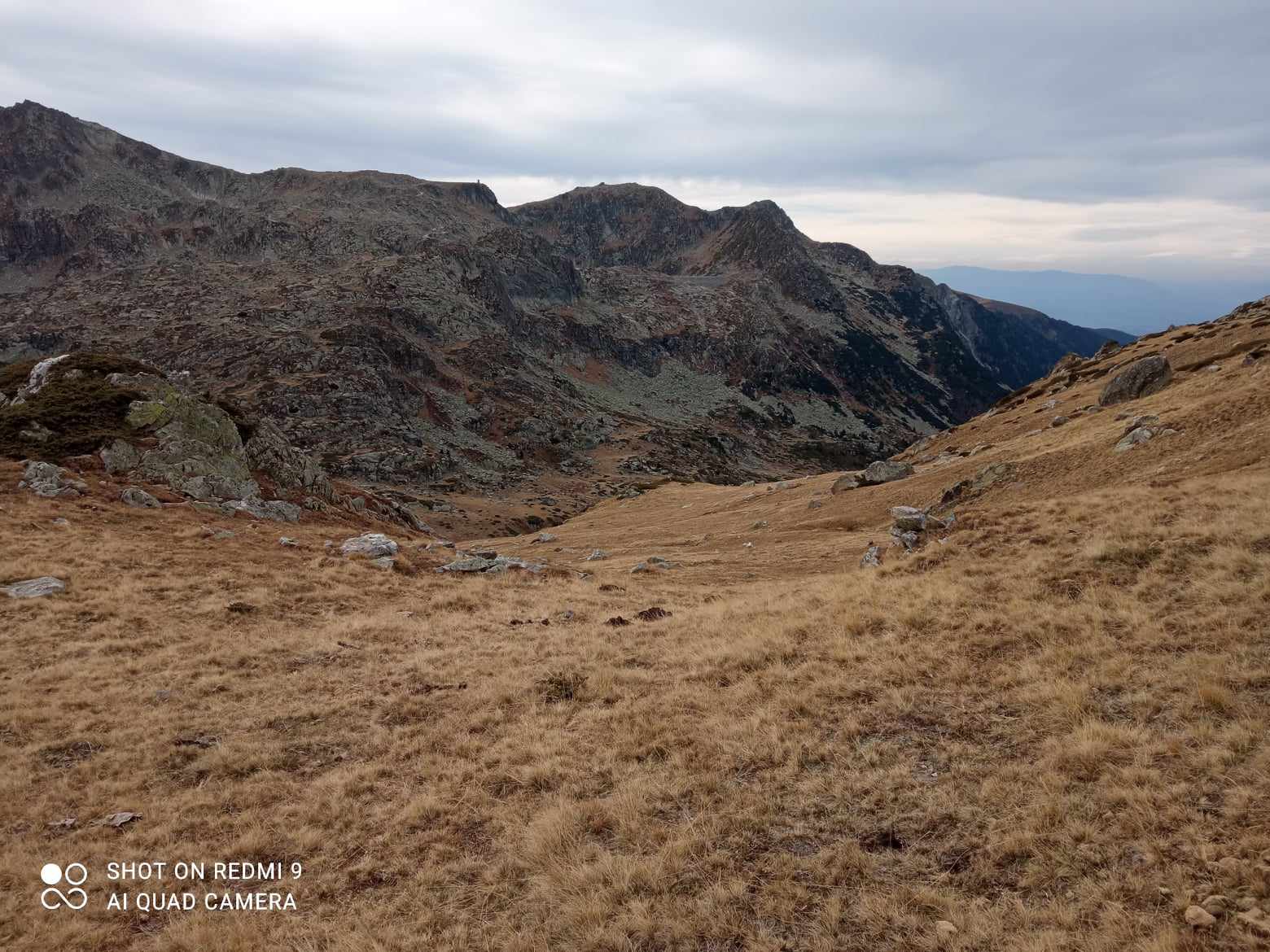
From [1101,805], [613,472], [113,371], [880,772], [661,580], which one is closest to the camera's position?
[1101,805]

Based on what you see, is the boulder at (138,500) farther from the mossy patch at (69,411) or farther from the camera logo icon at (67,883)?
the camera logo icon at (67,883)

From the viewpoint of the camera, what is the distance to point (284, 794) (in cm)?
1094

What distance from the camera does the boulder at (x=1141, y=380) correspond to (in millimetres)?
47344

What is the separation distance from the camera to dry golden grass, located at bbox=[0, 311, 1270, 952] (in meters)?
7.34

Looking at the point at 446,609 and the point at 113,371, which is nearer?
the point at 446,609

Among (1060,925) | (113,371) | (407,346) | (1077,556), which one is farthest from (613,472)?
(1060,925)

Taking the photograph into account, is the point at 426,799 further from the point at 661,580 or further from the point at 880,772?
the point at 661,580

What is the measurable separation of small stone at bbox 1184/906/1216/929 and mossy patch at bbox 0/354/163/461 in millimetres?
44836

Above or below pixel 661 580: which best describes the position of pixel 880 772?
above

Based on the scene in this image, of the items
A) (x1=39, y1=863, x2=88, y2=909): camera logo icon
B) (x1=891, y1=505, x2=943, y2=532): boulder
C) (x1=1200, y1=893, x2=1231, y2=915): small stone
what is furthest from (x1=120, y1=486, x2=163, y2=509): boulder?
(x1=1200, y1=893, x2=1231, y2=915): small stone

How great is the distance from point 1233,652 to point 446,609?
66.0 ft

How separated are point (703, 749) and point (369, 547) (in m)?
22.1

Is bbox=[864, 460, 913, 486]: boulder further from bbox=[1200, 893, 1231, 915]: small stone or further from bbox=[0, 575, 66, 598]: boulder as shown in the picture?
bbox=[0, 575, 66, 598]: boulder

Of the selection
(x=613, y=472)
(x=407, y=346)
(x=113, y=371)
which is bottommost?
(x=613, y=472)
